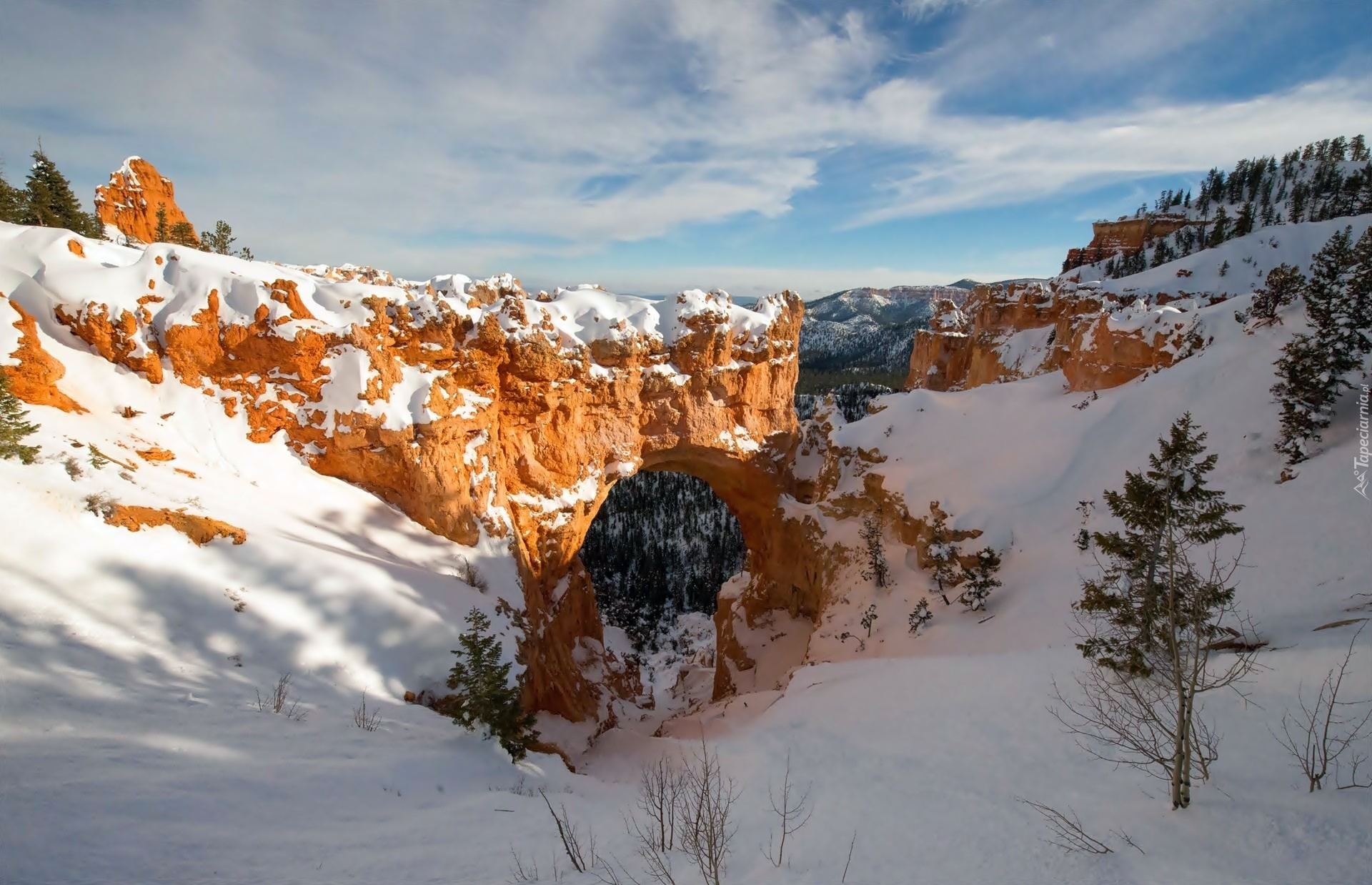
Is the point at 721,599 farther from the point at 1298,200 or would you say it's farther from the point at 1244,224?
the point at 1298,200

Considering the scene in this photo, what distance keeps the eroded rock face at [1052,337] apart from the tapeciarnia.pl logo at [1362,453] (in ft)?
37.0

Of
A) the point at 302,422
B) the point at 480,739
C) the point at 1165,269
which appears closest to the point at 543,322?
the point at 302,422

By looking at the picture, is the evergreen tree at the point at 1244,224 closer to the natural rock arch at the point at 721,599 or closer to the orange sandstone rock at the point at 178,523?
the natural rock arch at the point at 721,599

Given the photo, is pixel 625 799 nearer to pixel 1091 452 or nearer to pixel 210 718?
pixel 210 718

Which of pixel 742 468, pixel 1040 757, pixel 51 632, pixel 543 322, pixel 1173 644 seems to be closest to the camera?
pixel 1173 644

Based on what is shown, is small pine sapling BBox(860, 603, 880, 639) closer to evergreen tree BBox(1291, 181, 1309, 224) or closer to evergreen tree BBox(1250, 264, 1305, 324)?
evergreen tree BBox(1250, 264, 1305, 324)

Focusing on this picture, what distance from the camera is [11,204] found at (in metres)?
24.8

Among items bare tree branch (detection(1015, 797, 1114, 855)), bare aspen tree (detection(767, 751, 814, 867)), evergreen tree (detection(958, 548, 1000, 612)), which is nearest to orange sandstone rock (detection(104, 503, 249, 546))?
bare aspen tree (detection(767, 751, 814, 867))

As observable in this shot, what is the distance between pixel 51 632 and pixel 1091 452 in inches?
1067

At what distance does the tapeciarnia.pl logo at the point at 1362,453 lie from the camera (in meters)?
12.9

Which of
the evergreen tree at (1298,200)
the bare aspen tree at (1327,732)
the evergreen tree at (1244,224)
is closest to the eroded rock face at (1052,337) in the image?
the bare aspen tree at (1327,732)

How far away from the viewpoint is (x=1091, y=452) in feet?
70.3

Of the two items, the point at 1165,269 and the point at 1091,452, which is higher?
the point at 1165,269

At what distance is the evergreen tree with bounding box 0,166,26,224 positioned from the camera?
23656mm
